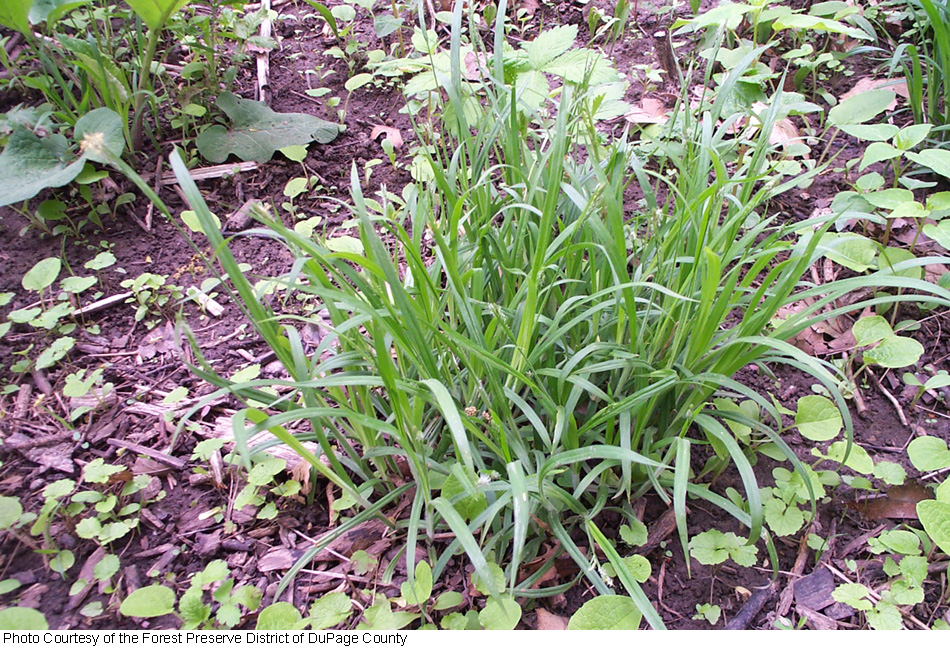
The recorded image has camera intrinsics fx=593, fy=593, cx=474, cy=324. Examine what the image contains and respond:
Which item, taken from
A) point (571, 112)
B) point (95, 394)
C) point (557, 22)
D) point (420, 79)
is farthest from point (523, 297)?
point (557, 22)

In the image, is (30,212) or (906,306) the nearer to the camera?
(906,306)

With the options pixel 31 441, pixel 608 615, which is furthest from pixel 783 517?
pixel 31 441

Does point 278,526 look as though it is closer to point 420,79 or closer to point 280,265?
point 280,265

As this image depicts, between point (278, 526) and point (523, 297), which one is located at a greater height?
point (523, 297)

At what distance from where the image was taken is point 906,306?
59.3 inches

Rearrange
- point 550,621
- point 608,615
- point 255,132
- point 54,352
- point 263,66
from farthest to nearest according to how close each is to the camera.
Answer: point 263,66, point 255,132, point 54,352, point 550,621, point 608,615

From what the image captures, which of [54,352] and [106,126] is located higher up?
[106,126]

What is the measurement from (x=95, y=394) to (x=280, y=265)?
0.57m

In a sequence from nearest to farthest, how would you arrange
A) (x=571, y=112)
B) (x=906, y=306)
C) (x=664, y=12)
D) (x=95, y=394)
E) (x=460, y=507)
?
1. (x=460, y=507)
2. (x=571, y=112)
3. (x=95, y=394)
4. (x=906, y=306)
5. (x=664, y=12)

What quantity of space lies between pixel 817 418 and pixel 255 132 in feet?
5.92

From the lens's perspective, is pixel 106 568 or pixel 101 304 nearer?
pixel 106 568

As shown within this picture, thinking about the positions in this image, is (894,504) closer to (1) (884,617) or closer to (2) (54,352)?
(1) (884,617)

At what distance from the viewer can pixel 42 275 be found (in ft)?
4.86

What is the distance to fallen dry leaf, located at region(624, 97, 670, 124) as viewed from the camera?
1929 millimetres
